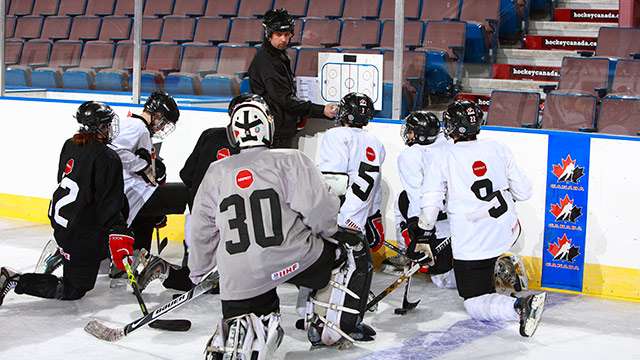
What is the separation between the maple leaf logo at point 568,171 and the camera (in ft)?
17.7

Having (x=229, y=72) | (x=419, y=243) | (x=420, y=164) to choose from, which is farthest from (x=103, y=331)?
(x=229, y=72)

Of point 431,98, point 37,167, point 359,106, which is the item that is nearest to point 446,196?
point 359,106

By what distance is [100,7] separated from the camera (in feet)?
25.0

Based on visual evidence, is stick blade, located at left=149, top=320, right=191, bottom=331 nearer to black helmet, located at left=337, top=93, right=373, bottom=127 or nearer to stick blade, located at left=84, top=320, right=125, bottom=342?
stick blade, located at left=84, top=320, right=125, bottom=342

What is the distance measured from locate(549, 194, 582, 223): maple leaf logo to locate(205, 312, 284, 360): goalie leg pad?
2197mm

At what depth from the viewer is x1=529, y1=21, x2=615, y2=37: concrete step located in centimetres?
593

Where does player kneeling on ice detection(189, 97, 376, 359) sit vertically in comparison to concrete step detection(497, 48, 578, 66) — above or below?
below

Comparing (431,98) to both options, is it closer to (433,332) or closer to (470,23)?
(470,23)

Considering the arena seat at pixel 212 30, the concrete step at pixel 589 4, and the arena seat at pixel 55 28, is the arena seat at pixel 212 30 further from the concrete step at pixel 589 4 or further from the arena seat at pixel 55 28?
the concrete step at pixel 589 4

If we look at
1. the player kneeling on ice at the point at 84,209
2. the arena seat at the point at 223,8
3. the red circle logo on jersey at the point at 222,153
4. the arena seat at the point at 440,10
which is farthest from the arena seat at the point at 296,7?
the player kneeling on ice at the point at 84,209

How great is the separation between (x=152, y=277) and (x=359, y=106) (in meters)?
1.34

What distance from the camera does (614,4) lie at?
6.09 meters

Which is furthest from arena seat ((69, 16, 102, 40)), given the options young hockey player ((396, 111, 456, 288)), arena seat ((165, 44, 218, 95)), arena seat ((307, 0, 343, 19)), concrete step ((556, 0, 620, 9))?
concrete step ((556, 0, 620, 9))

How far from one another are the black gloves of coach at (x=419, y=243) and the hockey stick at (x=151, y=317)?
877 millimetres
